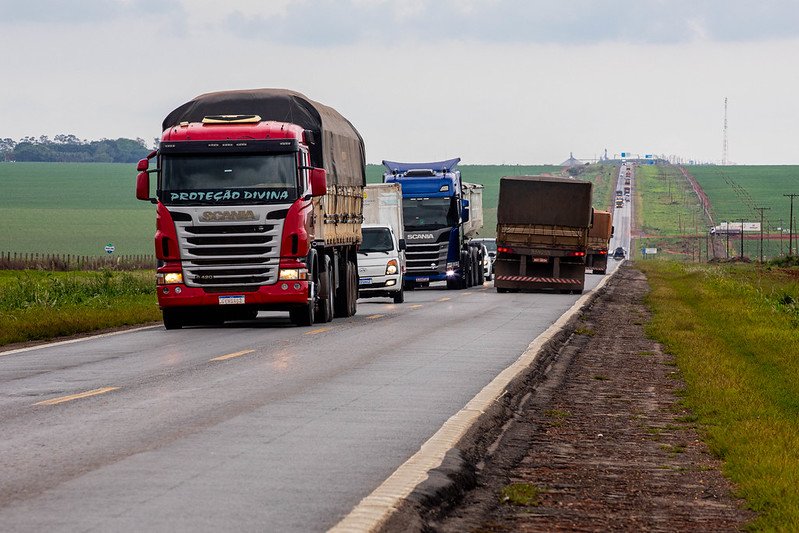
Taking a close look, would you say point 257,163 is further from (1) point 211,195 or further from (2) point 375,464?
(2) point 375,464

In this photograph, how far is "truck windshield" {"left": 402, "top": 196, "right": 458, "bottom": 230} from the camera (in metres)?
49.5

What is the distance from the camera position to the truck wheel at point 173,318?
26406 millimetres

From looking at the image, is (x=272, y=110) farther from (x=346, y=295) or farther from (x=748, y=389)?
(x=748, y=389)

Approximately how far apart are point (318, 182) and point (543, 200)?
23.0m

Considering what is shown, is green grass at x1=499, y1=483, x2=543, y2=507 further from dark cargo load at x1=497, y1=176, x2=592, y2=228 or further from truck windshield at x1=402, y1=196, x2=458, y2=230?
truck windshield at x1=402, y1=196, x2=458, y2=230

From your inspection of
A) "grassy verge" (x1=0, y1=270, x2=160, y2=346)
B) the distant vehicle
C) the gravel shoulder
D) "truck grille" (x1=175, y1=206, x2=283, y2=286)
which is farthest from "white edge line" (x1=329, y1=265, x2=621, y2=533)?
the distant vehicle

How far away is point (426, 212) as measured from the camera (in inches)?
1951

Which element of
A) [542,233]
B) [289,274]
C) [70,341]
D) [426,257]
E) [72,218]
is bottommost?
[70,341]

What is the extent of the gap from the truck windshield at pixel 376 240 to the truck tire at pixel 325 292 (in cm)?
1018

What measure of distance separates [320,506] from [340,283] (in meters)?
22.2

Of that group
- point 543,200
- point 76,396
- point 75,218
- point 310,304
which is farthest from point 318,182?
point 75,218

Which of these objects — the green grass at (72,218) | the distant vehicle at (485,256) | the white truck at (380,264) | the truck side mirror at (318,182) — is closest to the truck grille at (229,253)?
the truck side mirror at (318,182)

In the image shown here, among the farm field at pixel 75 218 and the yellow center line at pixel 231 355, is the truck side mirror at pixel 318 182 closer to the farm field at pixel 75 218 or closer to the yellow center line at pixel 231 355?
the yellow center line at pixel 231 355

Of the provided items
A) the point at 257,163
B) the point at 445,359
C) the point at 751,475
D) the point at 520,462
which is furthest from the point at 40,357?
the point at 751,475
